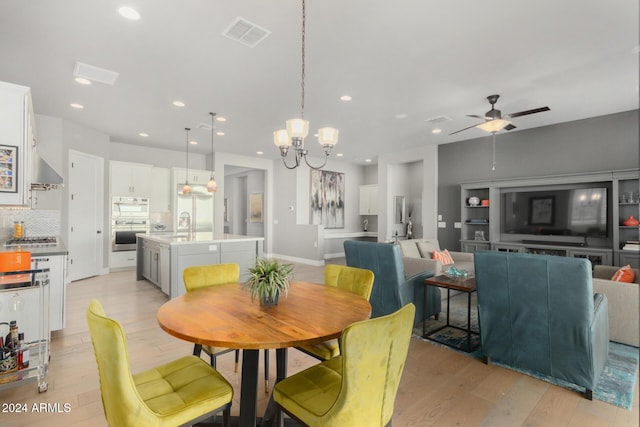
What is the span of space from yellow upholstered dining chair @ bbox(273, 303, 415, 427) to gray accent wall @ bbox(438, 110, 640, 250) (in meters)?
5.42

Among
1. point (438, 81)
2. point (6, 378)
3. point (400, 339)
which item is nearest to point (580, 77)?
point (438, 81)

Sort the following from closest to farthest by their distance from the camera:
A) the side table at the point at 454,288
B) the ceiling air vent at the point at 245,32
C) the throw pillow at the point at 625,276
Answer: the ceiling air vent at the point at 245,32 < the side table at the point at 454,288 < the throw pillow at the point at 625,276

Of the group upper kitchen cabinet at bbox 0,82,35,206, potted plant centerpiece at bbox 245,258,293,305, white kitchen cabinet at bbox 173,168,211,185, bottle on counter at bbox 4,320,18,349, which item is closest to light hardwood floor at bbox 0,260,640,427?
bottle on counter at bbox 4,320,18,349

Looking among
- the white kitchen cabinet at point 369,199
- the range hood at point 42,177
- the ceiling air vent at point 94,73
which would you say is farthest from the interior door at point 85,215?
the white kitchen cabinet at point 369,199

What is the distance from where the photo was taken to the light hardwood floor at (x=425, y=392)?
6.15ft

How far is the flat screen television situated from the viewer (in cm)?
482

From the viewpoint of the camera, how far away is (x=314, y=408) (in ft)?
4.09

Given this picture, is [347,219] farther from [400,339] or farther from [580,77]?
[400,339]

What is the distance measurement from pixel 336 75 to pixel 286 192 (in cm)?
519

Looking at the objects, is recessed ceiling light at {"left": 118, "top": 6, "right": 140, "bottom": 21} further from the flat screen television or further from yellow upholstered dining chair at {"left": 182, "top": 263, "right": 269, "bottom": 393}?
the flat screen television

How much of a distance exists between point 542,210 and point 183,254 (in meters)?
5.92

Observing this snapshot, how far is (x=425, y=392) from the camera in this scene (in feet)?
7.14

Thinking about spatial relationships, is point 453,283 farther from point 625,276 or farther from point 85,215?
point 85,215

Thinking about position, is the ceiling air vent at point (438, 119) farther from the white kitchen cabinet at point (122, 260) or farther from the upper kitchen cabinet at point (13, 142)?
the white kitchen cabinet at point (122, 260)
